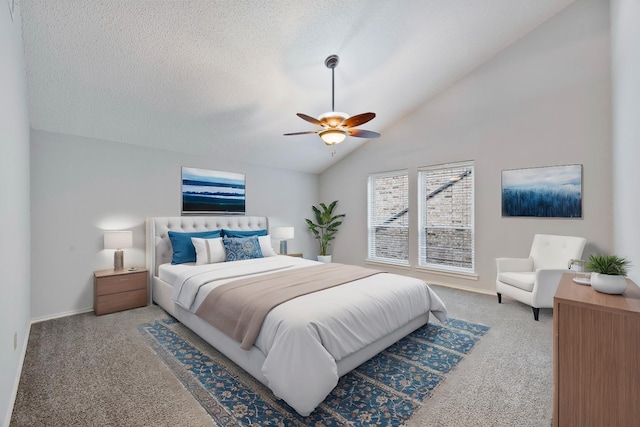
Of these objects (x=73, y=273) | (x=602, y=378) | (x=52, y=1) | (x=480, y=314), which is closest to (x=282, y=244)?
(x=73, y=273)

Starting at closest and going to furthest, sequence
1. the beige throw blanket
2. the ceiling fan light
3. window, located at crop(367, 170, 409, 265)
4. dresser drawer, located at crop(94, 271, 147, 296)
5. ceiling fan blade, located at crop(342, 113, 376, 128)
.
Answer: the beige throw blanket
ceiling fan blade, located at crop(342, 113, 376, 128)
the ceiling fan light
dresser drawer, located at crop(94, 271, 147, 296)
window, located at crop(367, 170, 409, 265)

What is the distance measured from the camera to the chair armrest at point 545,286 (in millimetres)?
3244

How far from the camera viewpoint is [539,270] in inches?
129

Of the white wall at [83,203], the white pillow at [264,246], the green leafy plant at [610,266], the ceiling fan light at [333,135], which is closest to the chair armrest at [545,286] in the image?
the green leafy plant at [610,266]

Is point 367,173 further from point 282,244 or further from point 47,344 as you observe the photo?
point 47,344

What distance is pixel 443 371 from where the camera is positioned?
2301 millimetres

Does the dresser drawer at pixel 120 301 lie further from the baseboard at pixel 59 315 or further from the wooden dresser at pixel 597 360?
the wooden dresser at pixel 597 360

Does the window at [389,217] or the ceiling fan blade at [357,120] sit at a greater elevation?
the ceiling fan blade at [357,120]

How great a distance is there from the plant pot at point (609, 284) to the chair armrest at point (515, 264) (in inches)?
96.7

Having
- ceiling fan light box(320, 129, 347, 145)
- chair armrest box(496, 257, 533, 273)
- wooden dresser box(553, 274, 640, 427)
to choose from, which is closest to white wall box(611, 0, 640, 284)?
chair armrest box(496, 257, 533, 273)

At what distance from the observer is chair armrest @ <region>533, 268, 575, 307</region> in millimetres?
3244

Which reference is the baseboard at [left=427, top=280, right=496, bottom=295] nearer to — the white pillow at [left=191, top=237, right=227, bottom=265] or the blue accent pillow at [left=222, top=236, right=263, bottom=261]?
the blue accent pillow at [left=222, top=236, right=263, bottom=261]

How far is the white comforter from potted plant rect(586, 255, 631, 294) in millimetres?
1401

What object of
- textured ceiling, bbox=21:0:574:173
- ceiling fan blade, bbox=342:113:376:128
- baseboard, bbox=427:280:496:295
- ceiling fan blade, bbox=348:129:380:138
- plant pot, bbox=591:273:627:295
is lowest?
baseboard, bbox=427:280:496:295
